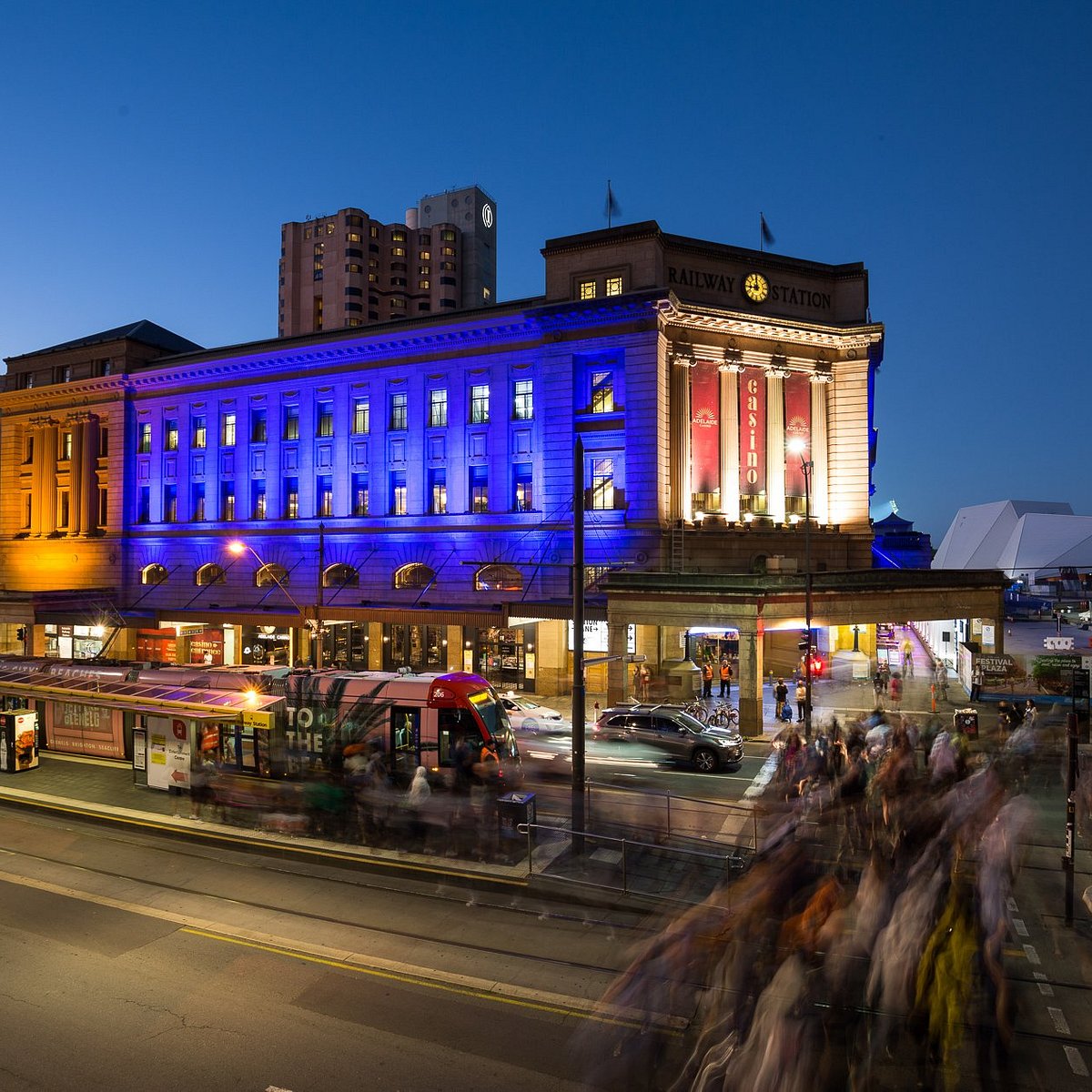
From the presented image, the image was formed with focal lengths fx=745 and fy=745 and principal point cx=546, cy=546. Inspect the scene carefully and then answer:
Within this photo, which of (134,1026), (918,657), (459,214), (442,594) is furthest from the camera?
(459,214)

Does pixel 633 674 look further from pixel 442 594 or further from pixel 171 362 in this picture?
pixel 171 362

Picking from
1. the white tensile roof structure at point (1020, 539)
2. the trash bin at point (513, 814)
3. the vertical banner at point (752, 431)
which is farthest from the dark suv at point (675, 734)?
the white tensile roof structure at point (1020, 539)

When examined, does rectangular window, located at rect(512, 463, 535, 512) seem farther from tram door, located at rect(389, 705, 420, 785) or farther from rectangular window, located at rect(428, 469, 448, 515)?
tram door, located at rect(389, 705, 420, 785)

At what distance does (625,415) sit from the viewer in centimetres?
3972

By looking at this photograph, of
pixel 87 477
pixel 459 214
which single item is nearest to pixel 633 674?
pixel 87 477

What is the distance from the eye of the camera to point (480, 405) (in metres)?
44.1

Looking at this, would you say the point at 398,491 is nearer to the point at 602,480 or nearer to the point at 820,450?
the point at 602,480

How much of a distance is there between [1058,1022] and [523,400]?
1478 inches

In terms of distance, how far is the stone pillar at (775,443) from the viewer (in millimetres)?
42625

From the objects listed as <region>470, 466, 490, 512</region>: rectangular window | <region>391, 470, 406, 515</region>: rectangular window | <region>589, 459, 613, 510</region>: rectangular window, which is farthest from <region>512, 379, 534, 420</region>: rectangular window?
<region>391, 470, 406, 515</region>: rectangular window

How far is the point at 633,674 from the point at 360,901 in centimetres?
2439

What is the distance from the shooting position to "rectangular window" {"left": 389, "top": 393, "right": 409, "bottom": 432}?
152ft

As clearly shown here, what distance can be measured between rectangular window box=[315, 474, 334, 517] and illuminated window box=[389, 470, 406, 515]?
14.6ft

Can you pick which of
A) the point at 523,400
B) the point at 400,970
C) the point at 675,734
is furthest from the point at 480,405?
the point at 400,970
